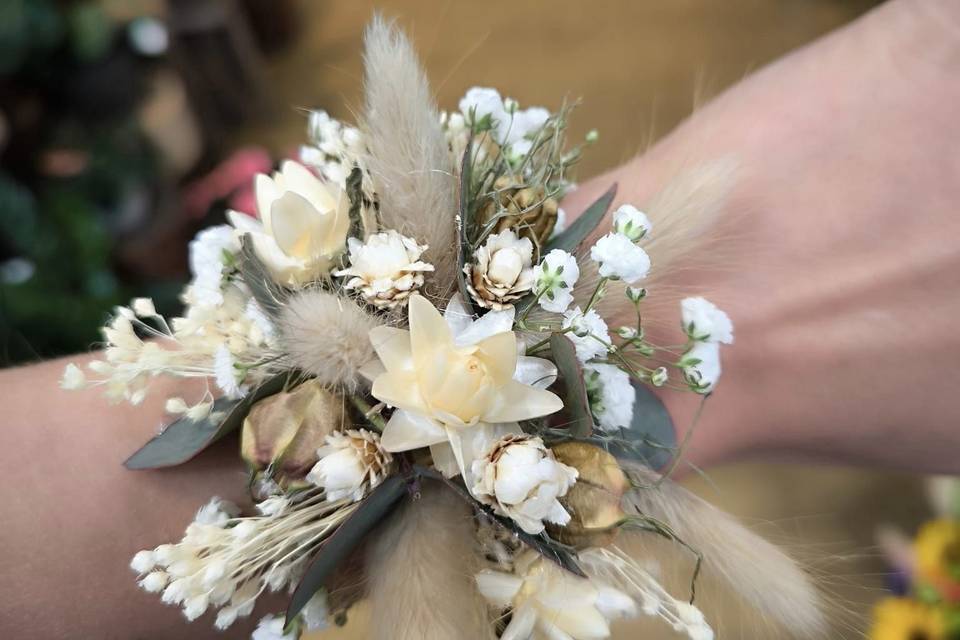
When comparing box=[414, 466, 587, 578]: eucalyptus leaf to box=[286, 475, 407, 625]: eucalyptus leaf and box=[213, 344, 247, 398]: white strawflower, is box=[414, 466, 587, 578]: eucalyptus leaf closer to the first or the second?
box=[286, 475, 407, 625]: eucalyptus leaf

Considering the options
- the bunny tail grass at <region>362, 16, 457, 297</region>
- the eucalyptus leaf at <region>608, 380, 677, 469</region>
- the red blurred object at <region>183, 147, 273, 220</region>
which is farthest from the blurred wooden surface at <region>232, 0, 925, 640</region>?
the bunny tail grass at <region>362, 16, 457, 297</region>

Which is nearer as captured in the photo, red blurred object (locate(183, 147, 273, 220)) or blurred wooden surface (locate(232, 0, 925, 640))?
red blurred object (locate(183, 147, 273, 220))

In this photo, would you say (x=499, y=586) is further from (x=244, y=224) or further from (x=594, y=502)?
(x=244, y=224)

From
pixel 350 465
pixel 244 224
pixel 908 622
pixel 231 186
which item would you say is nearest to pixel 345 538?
pixel 350 465

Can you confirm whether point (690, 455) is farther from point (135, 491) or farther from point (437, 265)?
point (135, 491)

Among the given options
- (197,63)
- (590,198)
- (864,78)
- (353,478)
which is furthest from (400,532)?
(197,63)

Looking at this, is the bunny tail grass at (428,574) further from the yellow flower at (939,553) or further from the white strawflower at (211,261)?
the yellow flower at (939,553)

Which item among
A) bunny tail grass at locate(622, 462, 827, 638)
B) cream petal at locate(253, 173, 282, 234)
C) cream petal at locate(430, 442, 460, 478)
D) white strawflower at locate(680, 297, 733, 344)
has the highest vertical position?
cream petal at locate(253, 173, 282, 234)
